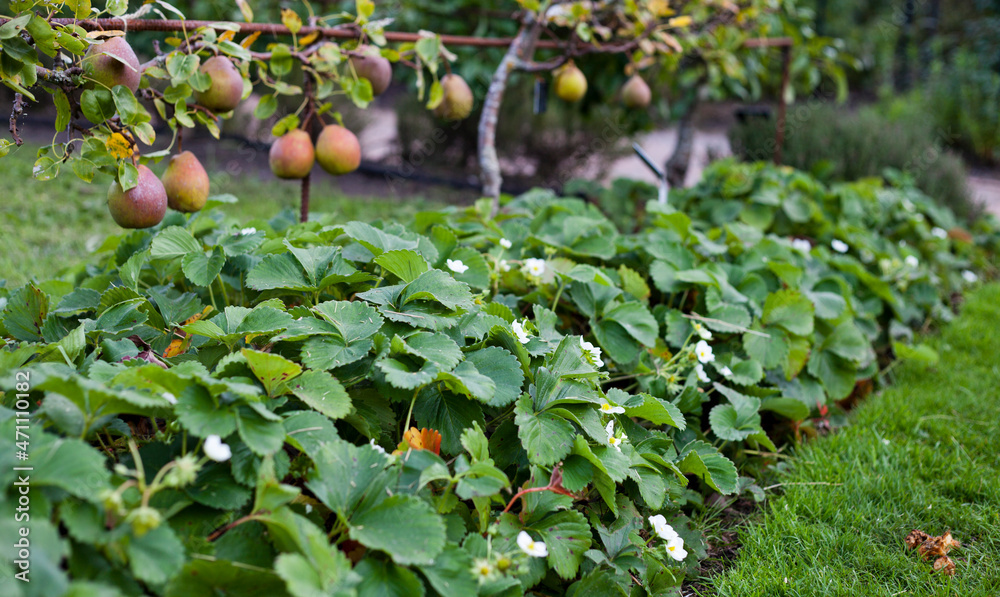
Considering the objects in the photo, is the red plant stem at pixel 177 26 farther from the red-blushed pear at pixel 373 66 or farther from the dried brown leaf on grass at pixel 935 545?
the dried brown leaf on grass at pixel 935 545

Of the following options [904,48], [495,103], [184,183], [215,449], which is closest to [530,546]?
[215,449]

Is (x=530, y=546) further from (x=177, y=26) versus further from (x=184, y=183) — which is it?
(x=177, y=26)

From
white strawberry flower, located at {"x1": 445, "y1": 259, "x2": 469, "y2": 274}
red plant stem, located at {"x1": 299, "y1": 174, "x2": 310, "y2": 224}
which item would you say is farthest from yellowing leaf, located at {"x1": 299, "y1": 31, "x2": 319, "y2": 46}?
white strawberry flower, located at {"x1": 445, "y1": 259, "x2": 469, "y2": 274}

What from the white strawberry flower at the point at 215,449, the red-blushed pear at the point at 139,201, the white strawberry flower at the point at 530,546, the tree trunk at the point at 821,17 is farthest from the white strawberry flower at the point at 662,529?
the tree trunk at the point at 821,17

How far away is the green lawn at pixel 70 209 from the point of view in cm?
285

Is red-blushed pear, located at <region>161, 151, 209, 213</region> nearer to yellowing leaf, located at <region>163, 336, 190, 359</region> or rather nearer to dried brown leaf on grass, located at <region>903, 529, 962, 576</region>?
yellowing leaf, located at <region>163, 336, 190, 359</region>

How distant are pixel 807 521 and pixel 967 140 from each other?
692cm

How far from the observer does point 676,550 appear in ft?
4.16

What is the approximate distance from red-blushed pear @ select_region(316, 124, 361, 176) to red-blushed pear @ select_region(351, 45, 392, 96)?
18 centimetres

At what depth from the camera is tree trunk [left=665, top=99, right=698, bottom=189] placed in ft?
13.2

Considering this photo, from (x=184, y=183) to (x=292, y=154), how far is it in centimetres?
34

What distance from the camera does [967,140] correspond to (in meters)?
6.72

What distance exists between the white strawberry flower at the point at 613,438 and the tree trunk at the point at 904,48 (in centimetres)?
1021

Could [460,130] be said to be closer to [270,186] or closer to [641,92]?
[270,186]
